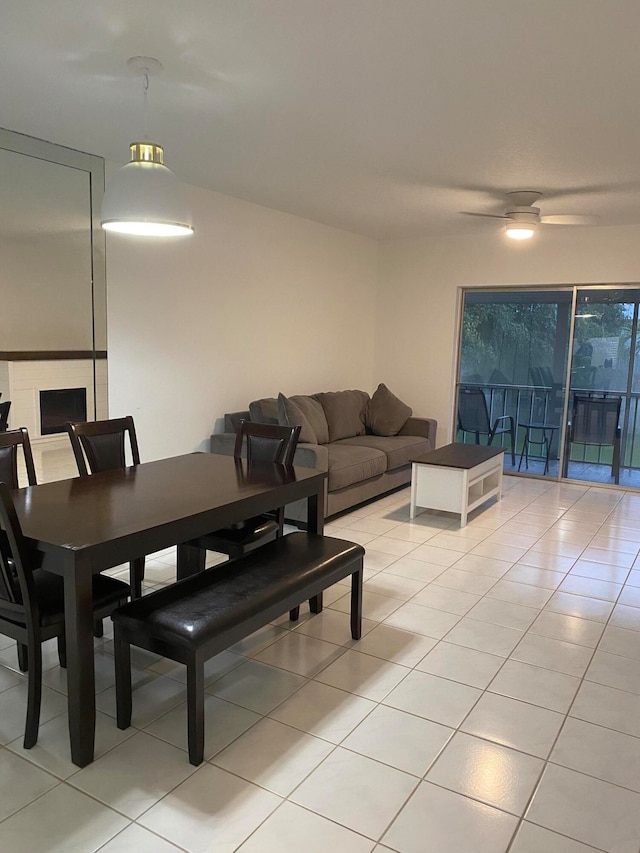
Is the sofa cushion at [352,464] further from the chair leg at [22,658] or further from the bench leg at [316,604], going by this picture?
the chair leg at [22,658]

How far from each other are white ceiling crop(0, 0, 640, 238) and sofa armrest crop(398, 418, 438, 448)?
247cm

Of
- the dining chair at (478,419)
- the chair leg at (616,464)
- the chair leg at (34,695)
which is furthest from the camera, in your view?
the dining chair at (478,419)

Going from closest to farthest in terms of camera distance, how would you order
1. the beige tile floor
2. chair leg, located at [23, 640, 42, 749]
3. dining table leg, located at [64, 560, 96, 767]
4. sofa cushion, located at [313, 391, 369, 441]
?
the beige tile floor
dining table leg, located at [64, 560, 96, 767]
chair leg, located at [23, 640, 42, 749]
sofa cushion, located at [313, 391, 369, 441]

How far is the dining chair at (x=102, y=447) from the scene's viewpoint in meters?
3.33

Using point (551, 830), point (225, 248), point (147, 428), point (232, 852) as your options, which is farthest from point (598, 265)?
point (232, 852)

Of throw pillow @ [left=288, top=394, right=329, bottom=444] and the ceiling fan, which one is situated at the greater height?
the ceiling fan

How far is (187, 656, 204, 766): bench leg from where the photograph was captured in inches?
86.4

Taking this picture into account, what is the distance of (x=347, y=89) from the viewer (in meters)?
2.96

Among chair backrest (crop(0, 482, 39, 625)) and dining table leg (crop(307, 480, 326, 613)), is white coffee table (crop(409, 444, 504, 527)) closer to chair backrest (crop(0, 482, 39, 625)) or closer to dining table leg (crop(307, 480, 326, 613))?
dining table leg (crop(307, 480, 326, 613))

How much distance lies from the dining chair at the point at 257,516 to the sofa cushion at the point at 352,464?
4.12 feet

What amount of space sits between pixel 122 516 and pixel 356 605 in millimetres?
1241

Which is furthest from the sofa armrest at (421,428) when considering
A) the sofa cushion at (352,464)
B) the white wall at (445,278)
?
the sofa cushion at (352,464)

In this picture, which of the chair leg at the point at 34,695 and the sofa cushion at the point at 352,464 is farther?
the sofa cushion at the point at 352,464

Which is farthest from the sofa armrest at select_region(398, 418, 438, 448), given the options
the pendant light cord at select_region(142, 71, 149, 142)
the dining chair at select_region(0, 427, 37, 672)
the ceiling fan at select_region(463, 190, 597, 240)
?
the dining chair at select_region(0, 427, 37, 672)
